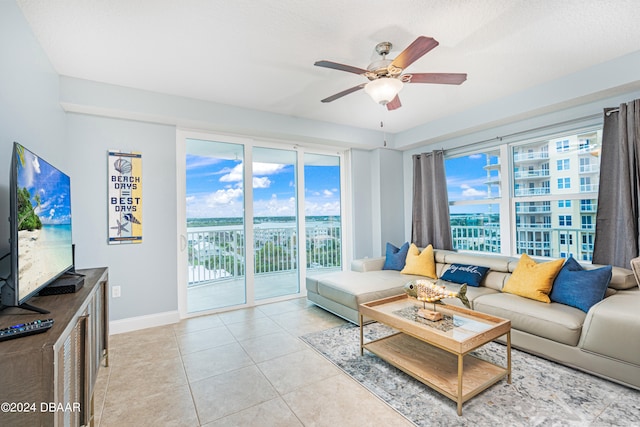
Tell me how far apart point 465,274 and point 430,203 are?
4.78 feet

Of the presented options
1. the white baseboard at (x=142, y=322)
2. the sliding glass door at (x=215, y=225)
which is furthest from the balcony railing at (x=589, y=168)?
the white baseboard at (x=142, y=322)

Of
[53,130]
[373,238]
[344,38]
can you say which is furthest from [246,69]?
[373,238]

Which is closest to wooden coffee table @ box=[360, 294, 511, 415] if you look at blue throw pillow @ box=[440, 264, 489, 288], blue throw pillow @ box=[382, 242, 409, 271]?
blue throw pillow @ box=[440, 264, 489, 288]

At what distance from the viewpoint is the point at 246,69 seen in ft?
9.05

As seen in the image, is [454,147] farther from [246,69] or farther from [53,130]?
[53,130]

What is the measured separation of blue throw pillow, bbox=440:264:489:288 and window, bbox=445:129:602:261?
0.77 meters

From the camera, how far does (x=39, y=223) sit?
5.14ft

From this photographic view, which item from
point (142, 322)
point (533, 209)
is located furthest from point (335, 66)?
point (142, 322)

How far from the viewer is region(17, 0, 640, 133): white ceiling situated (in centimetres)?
197

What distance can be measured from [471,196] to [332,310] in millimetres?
2604

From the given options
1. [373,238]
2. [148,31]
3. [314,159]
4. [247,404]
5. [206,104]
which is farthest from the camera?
[373,238]

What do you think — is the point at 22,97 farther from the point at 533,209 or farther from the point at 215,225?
the point at 533,209

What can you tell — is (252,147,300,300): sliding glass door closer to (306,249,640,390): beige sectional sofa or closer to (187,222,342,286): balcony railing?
(187,222,342,286): balcony railing

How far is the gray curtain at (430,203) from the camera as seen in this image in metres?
4.50
